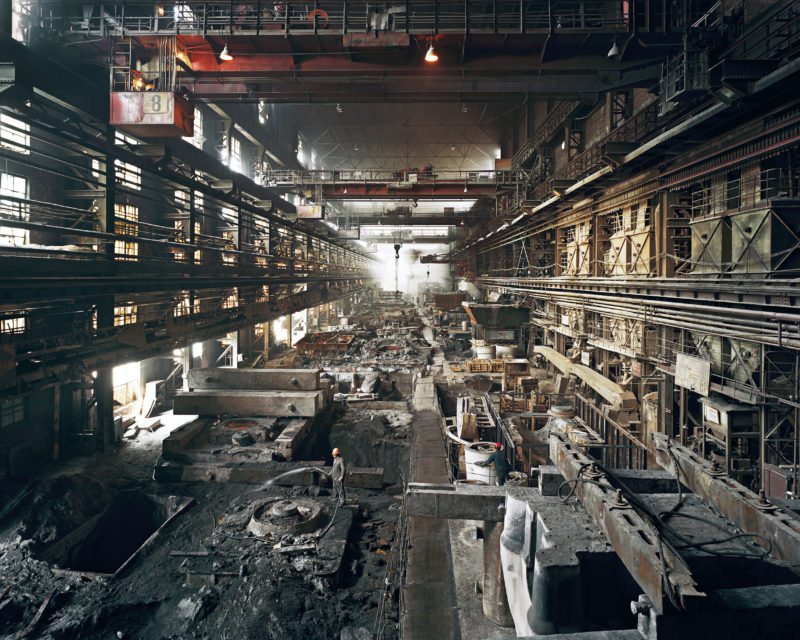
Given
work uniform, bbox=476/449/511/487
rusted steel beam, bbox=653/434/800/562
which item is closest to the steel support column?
work uniform, bbox=476/449/511/487

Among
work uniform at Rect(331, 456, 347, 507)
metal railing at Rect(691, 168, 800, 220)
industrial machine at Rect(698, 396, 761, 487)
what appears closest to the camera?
metal railing at Rect(691, 168, 800, 220)

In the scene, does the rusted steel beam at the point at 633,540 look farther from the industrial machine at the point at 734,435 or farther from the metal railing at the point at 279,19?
the metal railing at the point at 279,19

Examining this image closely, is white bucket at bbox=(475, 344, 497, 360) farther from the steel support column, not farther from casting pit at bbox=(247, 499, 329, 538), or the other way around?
the steel support column

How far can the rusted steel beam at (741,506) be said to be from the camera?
2617mm

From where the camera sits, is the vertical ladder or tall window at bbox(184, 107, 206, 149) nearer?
the vertical ladder

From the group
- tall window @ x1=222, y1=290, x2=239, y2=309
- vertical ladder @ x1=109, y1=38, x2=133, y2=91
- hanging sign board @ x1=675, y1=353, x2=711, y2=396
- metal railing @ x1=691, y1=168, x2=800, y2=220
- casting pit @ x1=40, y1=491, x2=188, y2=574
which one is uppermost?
vertical ladder @ x1=109, y1=38, x2=133, y2=91

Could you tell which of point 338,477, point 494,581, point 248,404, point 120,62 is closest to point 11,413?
point 248,404

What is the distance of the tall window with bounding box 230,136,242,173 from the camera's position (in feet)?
64.5

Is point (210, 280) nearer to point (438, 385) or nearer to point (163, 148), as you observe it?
point (163, 148)

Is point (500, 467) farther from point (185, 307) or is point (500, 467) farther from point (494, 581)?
point (185, 307)

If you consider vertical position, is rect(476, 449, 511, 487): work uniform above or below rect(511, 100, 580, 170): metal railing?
below

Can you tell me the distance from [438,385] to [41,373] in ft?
37.6

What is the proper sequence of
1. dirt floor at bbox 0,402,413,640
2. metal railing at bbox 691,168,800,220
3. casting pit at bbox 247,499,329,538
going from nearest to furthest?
1. dirt floor at bbox 0,402,413,640
2. metal railing at bbox 691,168,800,220
3. casting pit at bbox 247,499,329,538

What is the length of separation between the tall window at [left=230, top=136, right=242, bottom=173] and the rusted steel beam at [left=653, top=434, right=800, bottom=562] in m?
21.2
